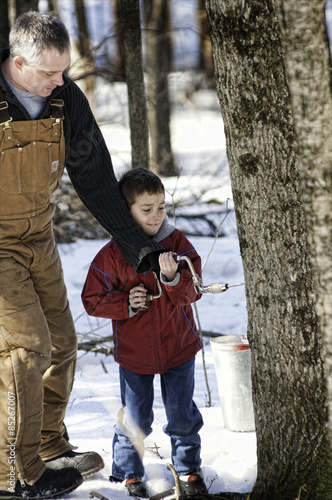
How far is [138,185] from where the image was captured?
292 centimetres

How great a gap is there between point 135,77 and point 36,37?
230 cm

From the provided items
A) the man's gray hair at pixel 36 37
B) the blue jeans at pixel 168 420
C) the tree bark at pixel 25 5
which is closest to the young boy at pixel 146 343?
the blue jeans at pixel 168 420

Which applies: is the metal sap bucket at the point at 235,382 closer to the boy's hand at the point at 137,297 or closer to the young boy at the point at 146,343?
the young boy at the point at 146,343

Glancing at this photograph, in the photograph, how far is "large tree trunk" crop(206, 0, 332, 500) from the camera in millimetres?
2209

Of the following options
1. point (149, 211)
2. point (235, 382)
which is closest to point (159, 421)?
point (235, 382)

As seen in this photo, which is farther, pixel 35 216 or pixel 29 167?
pixel 35 216

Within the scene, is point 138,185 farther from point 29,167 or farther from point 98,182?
point 29,167

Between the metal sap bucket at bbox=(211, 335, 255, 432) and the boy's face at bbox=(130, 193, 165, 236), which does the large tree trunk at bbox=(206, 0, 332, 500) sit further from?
the metal sap bucket at bbox=(211, 335, 255, 432)

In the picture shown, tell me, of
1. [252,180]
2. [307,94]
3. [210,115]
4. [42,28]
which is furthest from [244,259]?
[210,115]

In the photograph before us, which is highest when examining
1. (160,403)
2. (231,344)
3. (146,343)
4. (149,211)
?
(149,211)

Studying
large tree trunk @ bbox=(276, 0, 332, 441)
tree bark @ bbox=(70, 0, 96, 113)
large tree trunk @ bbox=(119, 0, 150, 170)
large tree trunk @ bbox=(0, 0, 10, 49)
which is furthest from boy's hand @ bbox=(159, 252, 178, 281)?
large tree trunk @ bbox=(0, 0, 10, 49)

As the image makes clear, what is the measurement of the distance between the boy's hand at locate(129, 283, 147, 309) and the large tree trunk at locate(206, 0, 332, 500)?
54 centimetres

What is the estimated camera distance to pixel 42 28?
8.34 ft

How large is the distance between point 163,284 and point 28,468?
96 centimetres
